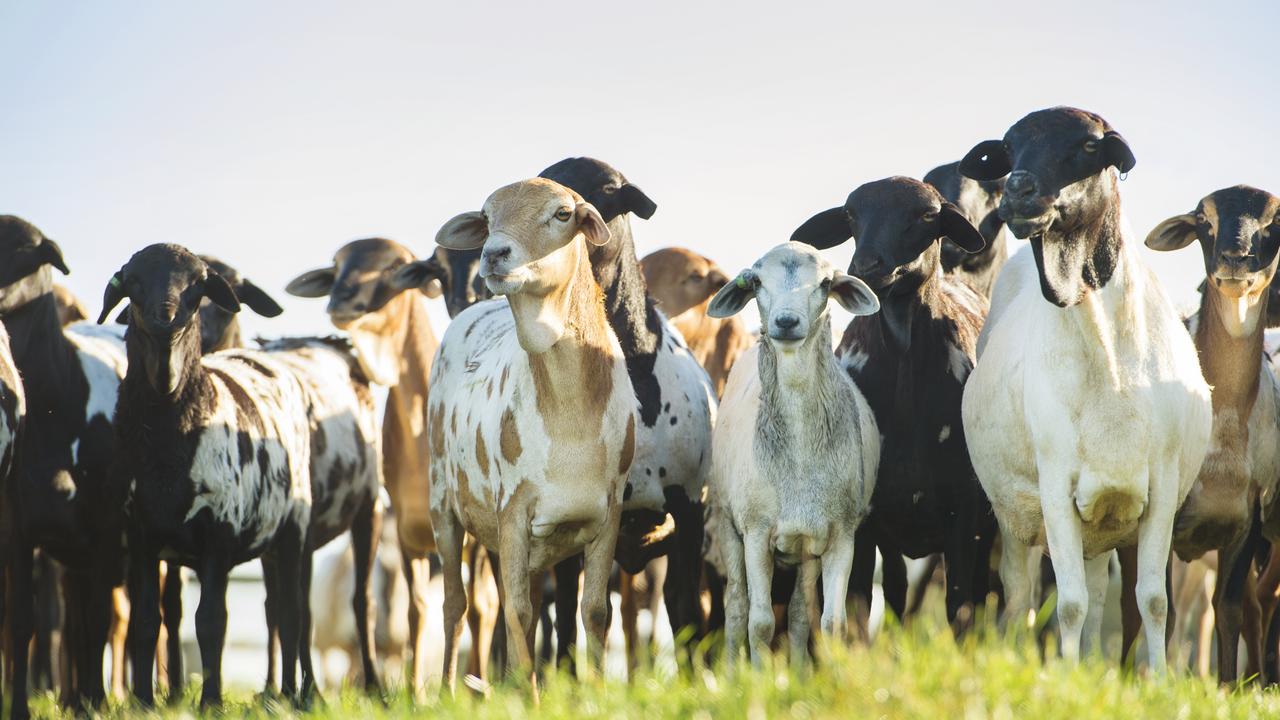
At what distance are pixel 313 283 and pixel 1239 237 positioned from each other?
7636 mm

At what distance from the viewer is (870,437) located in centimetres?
869

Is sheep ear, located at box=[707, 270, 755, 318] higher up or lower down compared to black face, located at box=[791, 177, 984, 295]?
lower down

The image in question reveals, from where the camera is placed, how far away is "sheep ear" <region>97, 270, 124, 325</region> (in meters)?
9.34

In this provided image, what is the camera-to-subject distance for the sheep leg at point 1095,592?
8336 millimetres

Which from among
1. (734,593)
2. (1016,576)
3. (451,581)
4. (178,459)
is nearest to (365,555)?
(451,581)

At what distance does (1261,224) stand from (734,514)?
356 centimetres

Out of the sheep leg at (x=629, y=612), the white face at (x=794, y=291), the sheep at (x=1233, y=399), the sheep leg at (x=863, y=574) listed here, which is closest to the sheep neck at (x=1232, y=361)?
the sheep at (x=1233, y=399)

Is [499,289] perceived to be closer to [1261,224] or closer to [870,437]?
[870,437]

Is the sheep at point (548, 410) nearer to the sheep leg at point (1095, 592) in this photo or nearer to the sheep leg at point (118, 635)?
the sheep leg at point (1095, 592)

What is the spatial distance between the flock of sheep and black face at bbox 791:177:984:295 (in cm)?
2

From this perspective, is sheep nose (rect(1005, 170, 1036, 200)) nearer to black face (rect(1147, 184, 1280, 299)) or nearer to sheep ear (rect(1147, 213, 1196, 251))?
black face (rect(1147, 184, 1280, 299))

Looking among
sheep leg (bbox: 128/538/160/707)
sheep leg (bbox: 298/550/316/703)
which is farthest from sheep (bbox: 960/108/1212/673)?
sheep leg (bbox: 298/550/316/703)

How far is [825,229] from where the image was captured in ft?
32.0

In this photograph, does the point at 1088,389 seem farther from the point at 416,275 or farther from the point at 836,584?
the point at 416,275
